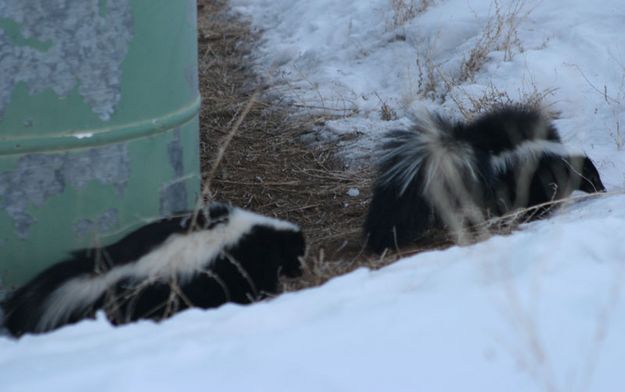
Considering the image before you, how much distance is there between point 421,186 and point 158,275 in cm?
153

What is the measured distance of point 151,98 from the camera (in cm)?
449

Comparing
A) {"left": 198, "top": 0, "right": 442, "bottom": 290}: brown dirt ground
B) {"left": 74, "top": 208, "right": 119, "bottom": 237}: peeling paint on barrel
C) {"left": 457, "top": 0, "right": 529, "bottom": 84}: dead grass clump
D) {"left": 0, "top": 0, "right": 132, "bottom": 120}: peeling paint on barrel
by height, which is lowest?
{"left": 198, "top": 0, "right": 442, "bottom": 290}: brown dirt ground

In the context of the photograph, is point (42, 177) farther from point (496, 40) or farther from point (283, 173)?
point (496, 40)

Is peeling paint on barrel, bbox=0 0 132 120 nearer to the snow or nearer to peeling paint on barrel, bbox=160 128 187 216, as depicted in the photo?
peeling paint on barrel, bbox=160 128 187 216

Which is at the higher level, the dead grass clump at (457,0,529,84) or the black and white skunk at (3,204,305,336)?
the dead grass clump at (457,0,529,84)

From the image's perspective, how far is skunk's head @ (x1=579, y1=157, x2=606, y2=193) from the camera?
540 centimetres

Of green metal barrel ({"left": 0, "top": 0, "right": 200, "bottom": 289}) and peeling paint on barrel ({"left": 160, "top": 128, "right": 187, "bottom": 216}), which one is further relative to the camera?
peeling paint on barrel ({"left": 160, "top": 128, "right": 187, "bottom": 216})

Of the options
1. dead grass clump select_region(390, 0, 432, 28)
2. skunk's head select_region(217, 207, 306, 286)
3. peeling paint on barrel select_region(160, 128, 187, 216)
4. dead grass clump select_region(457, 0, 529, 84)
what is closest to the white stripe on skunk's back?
skunk's head select_region(217, 207, 306, 286)

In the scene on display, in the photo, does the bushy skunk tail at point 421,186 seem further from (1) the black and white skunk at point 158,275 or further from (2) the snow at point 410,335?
(1) the black and white skunk at point 158,275

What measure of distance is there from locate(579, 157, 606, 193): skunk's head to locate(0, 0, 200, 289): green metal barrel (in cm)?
226

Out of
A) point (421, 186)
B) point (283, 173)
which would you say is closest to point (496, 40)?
point (283, 173)

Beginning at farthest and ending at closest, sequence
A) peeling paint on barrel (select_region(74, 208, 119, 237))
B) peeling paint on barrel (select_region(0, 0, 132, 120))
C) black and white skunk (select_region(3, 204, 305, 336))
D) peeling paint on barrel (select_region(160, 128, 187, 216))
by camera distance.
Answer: peeling paint on barrel (select_region(160, 128, 187, 216)) < peeling paint on barrel (select_region(74, 208, 119, 237)) < peeling paint on barrel (select_region(0, 0, 132, 120)) < black and white skunk (select_region(3, 204, 305, 336))

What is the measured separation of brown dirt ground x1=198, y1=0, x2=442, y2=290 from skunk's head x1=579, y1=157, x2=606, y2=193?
1.25m

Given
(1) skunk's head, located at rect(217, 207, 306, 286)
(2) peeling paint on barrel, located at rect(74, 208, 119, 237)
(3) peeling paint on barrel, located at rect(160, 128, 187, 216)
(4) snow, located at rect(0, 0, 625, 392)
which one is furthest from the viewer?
(3) peeling paint on barrel, located at rect(160, 128, 187, 216)
